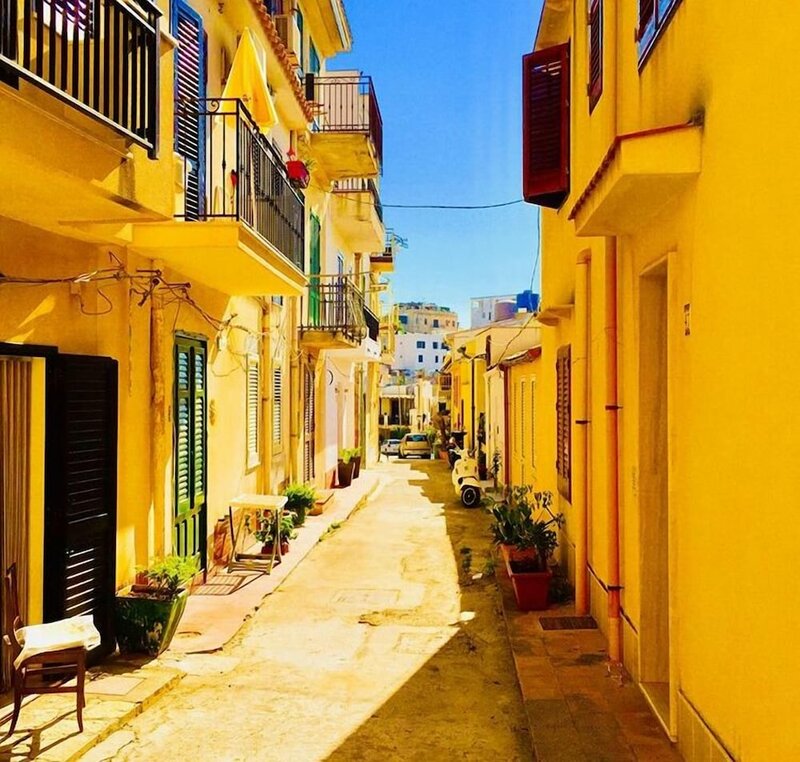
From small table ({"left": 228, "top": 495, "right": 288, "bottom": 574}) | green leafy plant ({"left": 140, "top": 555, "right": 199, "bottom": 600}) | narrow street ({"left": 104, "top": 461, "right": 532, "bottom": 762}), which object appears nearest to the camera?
narrow street ({"left": 104, "top": 461, "right": 532, "bottom": 762})

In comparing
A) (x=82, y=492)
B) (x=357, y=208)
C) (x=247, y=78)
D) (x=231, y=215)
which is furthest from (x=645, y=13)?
→ (x=357, y=208)

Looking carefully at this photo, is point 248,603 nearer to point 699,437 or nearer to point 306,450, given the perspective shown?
point 699,437

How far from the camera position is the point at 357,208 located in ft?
61.0

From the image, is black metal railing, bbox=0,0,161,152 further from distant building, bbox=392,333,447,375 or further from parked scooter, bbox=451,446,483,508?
distant building, bbox=392,333,447,375

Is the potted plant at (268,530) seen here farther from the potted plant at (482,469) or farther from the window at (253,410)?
the potted plant at (482,469)

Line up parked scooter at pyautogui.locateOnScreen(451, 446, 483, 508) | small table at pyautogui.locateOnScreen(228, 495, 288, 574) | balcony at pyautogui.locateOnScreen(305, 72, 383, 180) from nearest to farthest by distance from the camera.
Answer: small table at pyautogui.locateOnScreen(228, 495, 288, 574) → balcony at pyautogui.locateOnScreen(305, 72, 383, 180) → parked scooter at pyautogui.locateOnScreen(451, 446, 483, 508)

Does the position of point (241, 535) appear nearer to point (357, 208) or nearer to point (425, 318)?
point (357, 208)

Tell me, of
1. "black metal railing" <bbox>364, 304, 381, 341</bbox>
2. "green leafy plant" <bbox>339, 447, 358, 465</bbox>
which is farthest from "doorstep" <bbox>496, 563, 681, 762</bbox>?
"green leafy plant" <bbox>339, 447, 358, 465</bbox>

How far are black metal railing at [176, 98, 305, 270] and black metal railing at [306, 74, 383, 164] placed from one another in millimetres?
5668

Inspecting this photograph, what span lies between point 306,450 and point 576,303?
29.3 ft

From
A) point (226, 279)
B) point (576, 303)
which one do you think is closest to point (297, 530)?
point (226, 279)

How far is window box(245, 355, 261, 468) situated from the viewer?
11.1 meters

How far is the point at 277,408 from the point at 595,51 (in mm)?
8106

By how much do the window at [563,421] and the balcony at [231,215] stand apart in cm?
341
